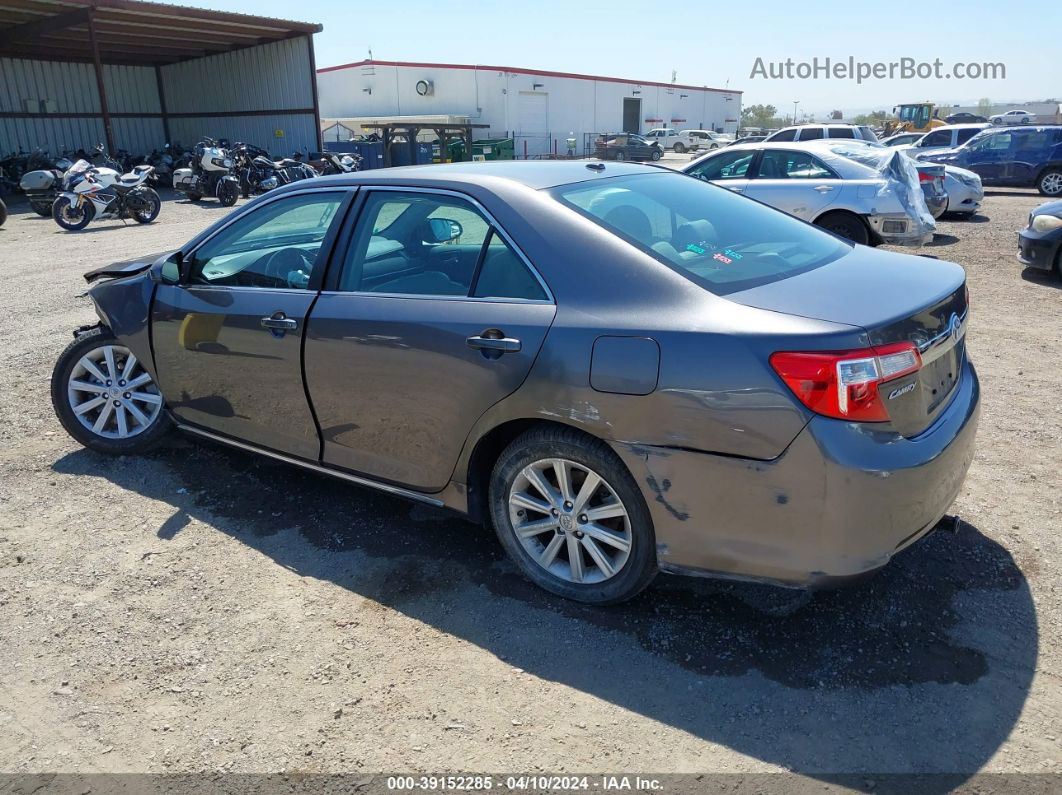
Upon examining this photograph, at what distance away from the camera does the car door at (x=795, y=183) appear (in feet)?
31.6

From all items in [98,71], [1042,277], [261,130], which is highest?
[98,71]

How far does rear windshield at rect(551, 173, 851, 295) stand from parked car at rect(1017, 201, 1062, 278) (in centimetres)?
683

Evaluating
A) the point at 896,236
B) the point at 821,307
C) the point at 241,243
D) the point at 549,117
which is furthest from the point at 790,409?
the point at 549,117

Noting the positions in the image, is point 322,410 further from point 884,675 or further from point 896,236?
point 896,236

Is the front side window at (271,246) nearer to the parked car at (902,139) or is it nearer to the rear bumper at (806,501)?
the rear bumper at (806,501)

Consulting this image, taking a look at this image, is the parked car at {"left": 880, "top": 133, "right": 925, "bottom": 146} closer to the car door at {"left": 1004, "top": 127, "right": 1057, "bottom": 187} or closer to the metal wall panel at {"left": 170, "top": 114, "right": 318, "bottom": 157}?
the car door at {"left": 1004, "top": 127, "right": 1057, "bottom": 187}

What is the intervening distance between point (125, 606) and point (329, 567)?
83 cm

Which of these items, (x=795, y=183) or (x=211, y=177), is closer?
(x=795, y=183)

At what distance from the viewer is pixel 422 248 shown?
3.54 m

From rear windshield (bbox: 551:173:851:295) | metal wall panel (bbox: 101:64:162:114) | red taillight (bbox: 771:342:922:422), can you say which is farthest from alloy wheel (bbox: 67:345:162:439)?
metal wall panel (bbox: 101:64:162:114)

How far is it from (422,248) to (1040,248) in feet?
27.3

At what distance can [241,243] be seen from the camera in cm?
415

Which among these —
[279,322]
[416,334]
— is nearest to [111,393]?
[279,322]

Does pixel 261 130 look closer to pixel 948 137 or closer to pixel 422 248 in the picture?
pixel 948 137
